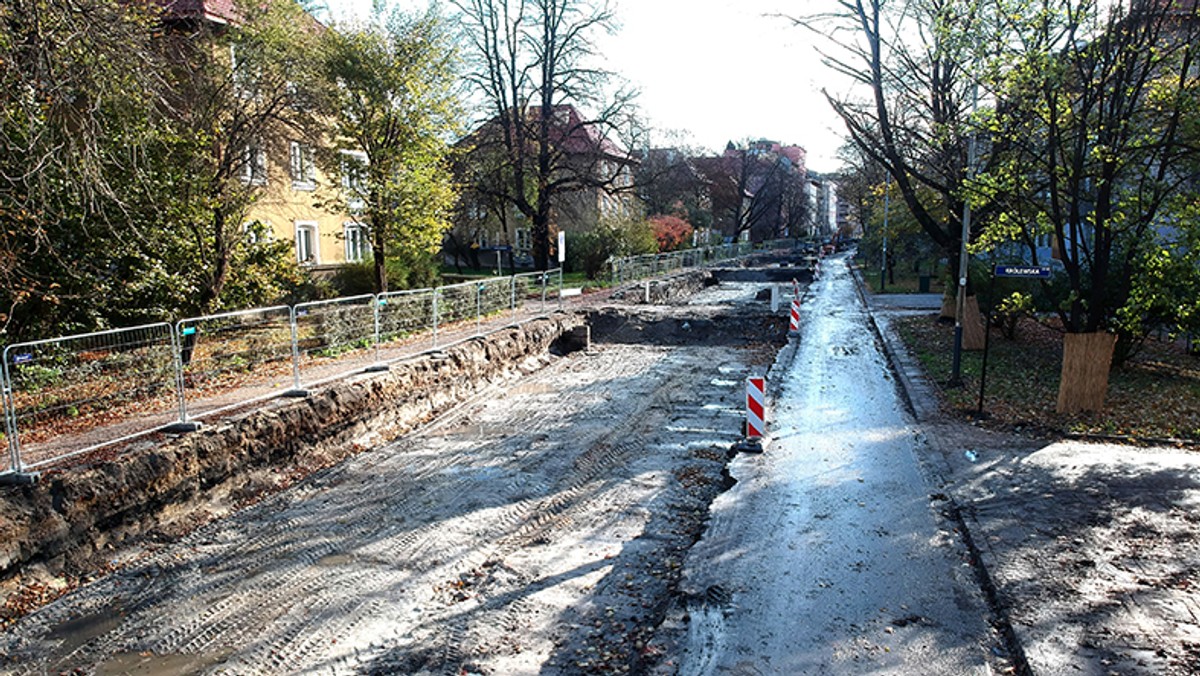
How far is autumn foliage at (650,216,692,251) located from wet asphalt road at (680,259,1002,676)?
1492 inches

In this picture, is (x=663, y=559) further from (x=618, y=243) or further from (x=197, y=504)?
(x=618, y=243)

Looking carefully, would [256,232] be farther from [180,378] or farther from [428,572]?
[428,572]

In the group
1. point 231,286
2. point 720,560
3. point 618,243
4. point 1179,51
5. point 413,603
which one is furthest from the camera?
A: point 618,243

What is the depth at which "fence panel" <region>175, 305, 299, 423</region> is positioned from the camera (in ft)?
28.3

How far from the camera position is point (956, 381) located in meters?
12.4

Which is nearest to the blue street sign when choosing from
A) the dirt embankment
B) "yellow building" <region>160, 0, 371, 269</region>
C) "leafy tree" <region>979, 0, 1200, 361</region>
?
"leafy tree" <region>979, 0, 1200, 361</region>

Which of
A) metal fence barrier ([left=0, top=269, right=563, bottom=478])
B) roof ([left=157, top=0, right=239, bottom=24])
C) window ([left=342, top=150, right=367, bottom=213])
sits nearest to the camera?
metal fence barrier ([left=0, top=269, right=563, bottom=478])

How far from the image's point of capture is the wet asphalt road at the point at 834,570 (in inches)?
179

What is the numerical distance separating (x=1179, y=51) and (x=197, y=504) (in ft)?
45.8

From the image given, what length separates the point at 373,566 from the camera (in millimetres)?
5961

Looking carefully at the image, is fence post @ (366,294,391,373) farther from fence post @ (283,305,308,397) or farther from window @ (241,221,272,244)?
window @ (241,221,272,244)

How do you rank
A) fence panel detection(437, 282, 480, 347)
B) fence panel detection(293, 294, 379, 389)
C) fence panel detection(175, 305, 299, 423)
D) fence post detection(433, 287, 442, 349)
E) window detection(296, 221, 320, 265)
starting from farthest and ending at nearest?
window detection(296, 221, 320, 265)
fence panel detection(437, 282, 480, 347)
fence post detection(433, 287, 442, 349)
fence panel detection(293, 294, 379, 389)
fence panel detection(175, 305, 299, 423)

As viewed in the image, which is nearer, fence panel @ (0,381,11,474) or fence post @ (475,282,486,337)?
fence panel @ (0,381,11,474)

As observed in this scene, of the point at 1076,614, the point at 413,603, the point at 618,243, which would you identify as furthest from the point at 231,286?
the point at 618,243
